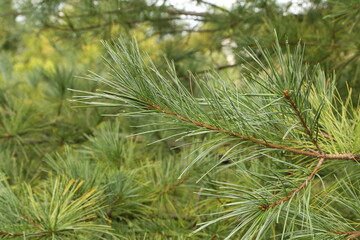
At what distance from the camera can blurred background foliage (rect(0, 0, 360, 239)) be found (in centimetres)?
86

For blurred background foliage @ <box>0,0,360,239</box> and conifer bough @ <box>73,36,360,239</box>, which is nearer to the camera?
conifer bough @ <box>73,36,360,239</box>

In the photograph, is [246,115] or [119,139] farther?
[119,139]

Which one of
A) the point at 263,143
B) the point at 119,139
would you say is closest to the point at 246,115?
the point at 263,143

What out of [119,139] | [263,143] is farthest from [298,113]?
[119,139]

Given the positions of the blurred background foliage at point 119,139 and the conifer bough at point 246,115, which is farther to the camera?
the blurred background foliage at point 119,139

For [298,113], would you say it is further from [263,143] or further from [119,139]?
[119,139]

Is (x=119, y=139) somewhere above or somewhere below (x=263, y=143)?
below

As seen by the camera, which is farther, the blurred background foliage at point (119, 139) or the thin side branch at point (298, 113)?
the blurred background foliage at point (119, 139)

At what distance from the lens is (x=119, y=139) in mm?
1675

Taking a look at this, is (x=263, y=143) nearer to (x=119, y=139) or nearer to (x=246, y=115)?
(x=246, y=115)

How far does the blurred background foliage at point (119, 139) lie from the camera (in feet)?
2.81

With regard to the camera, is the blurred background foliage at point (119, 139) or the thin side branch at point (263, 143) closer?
the thin side branch at point (263, 143)

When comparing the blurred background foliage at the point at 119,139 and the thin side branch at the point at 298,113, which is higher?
the thin side branch at the point at 298,113

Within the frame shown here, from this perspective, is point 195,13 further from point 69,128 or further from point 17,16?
point 17,16
